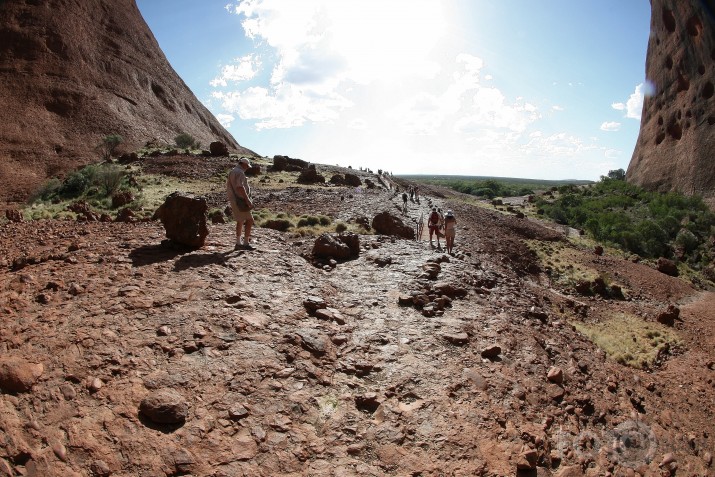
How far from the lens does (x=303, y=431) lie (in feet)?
14.9

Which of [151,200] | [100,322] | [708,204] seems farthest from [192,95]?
→ [100,322]

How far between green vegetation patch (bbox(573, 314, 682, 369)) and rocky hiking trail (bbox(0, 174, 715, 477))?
1615 millimetres

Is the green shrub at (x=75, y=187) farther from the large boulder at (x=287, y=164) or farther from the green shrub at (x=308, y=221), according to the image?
the large boulder at (x=287, y=164)

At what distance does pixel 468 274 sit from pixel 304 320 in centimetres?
521

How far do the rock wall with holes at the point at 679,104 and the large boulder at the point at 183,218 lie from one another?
41691mm

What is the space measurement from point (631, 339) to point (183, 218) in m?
13.1

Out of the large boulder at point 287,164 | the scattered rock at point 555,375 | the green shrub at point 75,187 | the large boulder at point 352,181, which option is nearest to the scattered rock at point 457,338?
the scattered rock at point 555,375

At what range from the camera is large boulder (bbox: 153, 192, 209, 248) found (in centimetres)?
805

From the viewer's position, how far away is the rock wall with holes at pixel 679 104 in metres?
37.4

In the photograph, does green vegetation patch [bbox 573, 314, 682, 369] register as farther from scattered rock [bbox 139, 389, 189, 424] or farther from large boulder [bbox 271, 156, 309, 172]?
large boulder [bbox 271, 156, 309, 172]

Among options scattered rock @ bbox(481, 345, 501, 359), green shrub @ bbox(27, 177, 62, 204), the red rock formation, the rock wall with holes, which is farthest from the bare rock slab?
the rock wall with holes

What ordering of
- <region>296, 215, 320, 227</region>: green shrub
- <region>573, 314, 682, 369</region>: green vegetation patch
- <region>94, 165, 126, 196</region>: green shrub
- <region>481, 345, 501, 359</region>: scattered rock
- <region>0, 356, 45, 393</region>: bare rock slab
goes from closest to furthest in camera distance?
<region>0, 356, 45, 393</region>: bare rock slab, <region>481, 345, 501, 359</region>: scattered rock, <region>573, 314, 682, 369</region>: green vegetation patch, <region>296, 215, 320, 227</region>: green shrub, <region>94, 165, 126, 196</region>: green shrub

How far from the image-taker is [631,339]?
44.1 feet

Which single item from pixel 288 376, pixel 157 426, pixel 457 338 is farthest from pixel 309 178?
pixel 157 426
